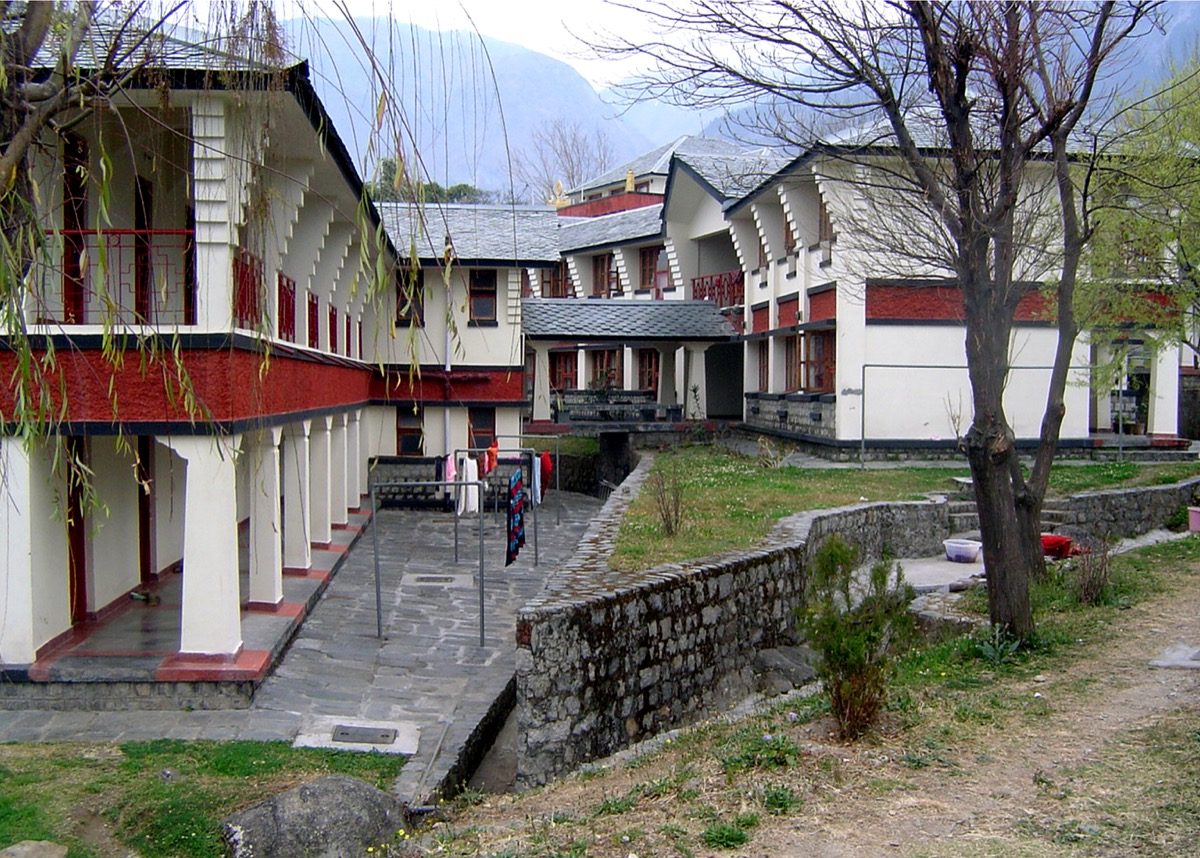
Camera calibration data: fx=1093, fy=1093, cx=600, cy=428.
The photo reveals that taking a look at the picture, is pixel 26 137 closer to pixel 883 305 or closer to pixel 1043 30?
pixel 1043 30

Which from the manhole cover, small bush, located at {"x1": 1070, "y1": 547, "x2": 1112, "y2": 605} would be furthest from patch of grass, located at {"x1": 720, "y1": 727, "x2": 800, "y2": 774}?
small bush, located at {"x1": 1070, "y1": 547, "x2": 1112, "y2": 605}

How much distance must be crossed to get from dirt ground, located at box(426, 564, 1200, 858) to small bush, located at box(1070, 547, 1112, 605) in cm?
278

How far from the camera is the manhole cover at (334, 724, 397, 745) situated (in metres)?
8.96

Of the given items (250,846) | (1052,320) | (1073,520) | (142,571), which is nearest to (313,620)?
(142,571)

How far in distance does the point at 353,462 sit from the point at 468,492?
2.54m

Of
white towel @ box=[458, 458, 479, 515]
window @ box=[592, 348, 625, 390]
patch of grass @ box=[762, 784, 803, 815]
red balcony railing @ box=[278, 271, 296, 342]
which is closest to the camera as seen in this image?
patch of grass @ box=[762, 784, 803, 815]

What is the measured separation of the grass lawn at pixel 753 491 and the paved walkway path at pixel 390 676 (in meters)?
2.04

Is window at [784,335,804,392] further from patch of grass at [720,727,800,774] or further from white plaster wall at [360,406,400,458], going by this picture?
patch of grass at [720,727,800,774]

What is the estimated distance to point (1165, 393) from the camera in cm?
2459

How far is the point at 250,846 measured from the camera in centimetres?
664

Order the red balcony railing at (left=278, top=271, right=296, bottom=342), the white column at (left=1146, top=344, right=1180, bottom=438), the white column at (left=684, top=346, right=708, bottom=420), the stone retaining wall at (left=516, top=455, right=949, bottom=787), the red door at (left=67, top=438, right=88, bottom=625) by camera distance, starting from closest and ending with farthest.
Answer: the stone retaining wall at (left=516, top=455, right=949, bottom=787), the red door at (left=67, top=438, right=88, bottom=625), the red balcony railing at (left=278, top=271, right=296, bottom=342), the white column at (left=1146, top=344, right=1180, bottom=438), the white column at (left=684, top=346, right=708, bottom=420)

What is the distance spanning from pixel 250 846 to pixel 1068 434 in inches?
816

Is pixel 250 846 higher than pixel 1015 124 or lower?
lower

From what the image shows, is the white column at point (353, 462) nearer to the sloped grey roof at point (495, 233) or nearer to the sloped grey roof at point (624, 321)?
the sloped grey roof at point (495, 233)
